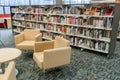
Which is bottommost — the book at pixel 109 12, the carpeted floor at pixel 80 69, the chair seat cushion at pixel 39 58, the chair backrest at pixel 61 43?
the carpeted floor at pixel 80 69

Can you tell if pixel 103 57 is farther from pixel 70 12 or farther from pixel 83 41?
pixel 70 12

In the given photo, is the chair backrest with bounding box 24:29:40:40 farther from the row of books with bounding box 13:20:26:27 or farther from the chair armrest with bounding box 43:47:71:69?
the row of books with bounding box 13:20:26:27

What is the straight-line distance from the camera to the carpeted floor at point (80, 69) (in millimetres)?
3139

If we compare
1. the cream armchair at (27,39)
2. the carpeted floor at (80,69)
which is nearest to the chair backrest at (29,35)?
the cream armchair at (27,39)

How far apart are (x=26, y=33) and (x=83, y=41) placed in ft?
6.58

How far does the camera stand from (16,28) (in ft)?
25.3

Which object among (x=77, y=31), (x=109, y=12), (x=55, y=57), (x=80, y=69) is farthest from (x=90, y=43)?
(x=55, y=57)

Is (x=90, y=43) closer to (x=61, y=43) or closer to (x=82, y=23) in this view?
(x=82, y=23)

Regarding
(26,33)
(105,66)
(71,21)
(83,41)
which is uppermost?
(71,21)

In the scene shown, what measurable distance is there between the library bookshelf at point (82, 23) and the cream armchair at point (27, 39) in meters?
1.08

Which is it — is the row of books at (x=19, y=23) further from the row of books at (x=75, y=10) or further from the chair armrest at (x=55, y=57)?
the chair armrest at (x=55, y=57)

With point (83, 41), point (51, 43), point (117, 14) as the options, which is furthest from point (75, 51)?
point (117, 14)

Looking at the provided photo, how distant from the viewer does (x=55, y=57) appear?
9.82 ft

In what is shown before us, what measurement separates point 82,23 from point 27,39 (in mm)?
1959
